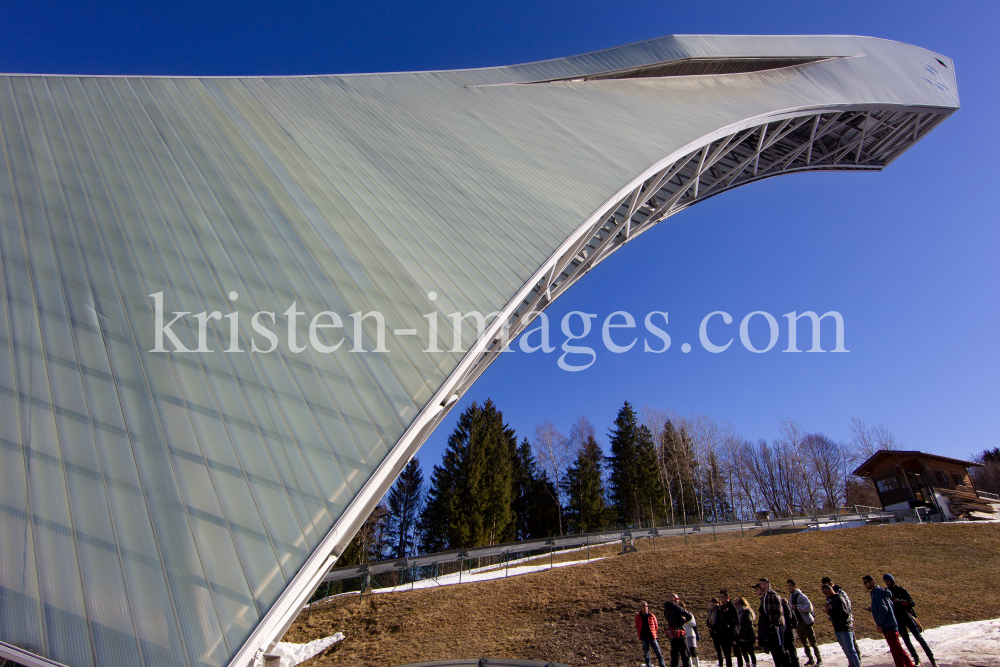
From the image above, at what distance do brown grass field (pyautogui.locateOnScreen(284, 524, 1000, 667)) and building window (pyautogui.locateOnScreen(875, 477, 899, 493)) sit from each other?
8618mm

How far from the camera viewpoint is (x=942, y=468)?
920 inches

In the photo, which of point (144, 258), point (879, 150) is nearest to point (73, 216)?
point (144, 258)

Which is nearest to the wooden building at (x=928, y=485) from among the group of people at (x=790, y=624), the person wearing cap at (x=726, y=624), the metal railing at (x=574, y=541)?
the metal railing at (x=574, y=541)

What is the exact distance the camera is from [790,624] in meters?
6.33

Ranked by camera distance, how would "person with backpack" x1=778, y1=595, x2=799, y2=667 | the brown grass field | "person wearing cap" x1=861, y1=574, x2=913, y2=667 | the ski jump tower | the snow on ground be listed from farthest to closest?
1. the brown grass field
2. the snow on ground
3. "person with backpack" x1=778, y1=595, x2=799, y2=667
4. "person wearing cap" x1=861, y1=574, x2=913, y2=667
5. the ski jump tower

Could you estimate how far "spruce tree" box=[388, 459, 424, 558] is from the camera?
41438 mm

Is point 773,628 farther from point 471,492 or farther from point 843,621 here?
point 471,492

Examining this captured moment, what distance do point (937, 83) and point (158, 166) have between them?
29.5 meters

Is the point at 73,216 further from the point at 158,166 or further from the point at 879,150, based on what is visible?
the point at 879,150

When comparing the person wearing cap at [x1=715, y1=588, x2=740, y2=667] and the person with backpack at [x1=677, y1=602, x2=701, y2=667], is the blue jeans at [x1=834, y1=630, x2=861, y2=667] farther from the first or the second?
the person with backpack at [x1=677, y1=602, x2=701, y2=667]

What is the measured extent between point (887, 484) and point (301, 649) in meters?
27.5

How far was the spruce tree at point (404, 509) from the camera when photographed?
41.4 m

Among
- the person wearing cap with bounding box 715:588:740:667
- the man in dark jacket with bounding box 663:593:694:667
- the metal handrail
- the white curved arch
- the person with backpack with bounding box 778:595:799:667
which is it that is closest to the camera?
the white curved arch

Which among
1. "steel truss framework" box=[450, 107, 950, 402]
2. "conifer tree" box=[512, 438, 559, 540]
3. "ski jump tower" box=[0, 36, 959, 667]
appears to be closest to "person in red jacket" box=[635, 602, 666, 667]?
"ski jump tower" box=[0, 36, 959, 667]
